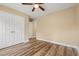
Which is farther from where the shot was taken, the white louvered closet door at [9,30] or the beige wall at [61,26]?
the beige wall at [61,26]

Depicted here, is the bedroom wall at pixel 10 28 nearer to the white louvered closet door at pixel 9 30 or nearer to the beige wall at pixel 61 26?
the white louvered closet door at pixel 9 30

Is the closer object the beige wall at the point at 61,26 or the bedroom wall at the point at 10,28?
the bedroom wall at the point at 10,28

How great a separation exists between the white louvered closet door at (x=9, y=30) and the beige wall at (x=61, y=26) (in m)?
0.75

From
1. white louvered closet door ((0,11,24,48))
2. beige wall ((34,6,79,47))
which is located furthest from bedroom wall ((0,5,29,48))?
beige wall ((34,6,79,47))

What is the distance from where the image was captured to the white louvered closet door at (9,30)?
299 cm

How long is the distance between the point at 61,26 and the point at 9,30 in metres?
2.28

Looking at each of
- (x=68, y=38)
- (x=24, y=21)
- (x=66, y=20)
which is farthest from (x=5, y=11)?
(x=68, y=38)

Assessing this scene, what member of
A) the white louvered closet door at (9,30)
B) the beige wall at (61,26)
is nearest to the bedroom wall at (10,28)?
the white louvered closet door at (9,30)

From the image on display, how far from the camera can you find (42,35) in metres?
3.63

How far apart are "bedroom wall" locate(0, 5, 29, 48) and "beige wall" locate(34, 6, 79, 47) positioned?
0.69m

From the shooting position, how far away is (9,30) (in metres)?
3.16

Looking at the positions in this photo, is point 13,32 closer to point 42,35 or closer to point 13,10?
point 13,10

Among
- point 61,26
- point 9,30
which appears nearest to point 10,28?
point 9,30

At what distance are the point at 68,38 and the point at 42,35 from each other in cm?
137
